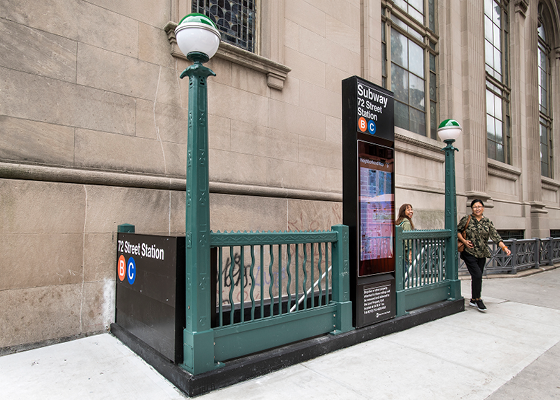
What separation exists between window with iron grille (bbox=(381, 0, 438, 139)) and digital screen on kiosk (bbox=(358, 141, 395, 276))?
6.04 meters

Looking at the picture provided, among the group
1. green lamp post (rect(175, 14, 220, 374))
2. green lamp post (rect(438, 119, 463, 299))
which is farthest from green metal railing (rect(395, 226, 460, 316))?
green lamp post (rect(175, 14, 220, 374))

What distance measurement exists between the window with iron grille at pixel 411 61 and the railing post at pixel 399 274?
6.22 meters

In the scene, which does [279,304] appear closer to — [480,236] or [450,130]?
[480,236]

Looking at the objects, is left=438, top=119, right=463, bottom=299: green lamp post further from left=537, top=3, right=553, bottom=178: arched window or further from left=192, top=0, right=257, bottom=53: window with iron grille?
left=537, top=3, right=553, bottom=178: arched window

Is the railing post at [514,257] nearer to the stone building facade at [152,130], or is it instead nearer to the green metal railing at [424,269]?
the stone building facade at [152,130]

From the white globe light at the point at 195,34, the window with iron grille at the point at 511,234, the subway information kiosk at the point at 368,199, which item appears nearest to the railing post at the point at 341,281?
the subway information kiosk at the point at 368,199

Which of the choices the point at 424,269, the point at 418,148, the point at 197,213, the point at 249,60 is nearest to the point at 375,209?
the point at 424,269

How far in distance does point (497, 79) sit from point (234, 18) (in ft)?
42.4

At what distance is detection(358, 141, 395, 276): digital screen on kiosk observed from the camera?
15.0ft

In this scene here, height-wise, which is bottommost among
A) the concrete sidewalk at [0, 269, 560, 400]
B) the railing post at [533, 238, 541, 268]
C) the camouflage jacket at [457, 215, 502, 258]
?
the concrete sidewalk at [0, 269, 560, 400]

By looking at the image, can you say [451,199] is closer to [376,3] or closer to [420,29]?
[376,3]

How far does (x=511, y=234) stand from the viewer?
14.7 m

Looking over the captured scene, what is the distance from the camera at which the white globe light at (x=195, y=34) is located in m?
3.12

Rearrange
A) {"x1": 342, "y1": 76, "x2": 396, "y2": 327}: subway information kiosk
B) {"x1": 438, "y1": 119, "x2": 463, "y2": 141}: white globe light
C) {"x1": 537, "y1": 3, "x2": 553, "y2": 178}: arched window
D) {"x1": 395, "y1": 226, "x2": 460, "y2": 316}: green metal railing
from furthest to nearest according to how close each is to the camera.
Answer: {"x1": 537, "y1": 3, "x2": 553, "y2": 178}: arched window, {"x1": 438, "y1": 119, "x2": 463, "y2": 141}: white globe light, {"x1": 395, "y1": 226, "x2": 460, "y2": 316}: green metal railing, {"x1": 342, "y1": 76, "x2": 396, "y2": 327}: subway information kiosk
